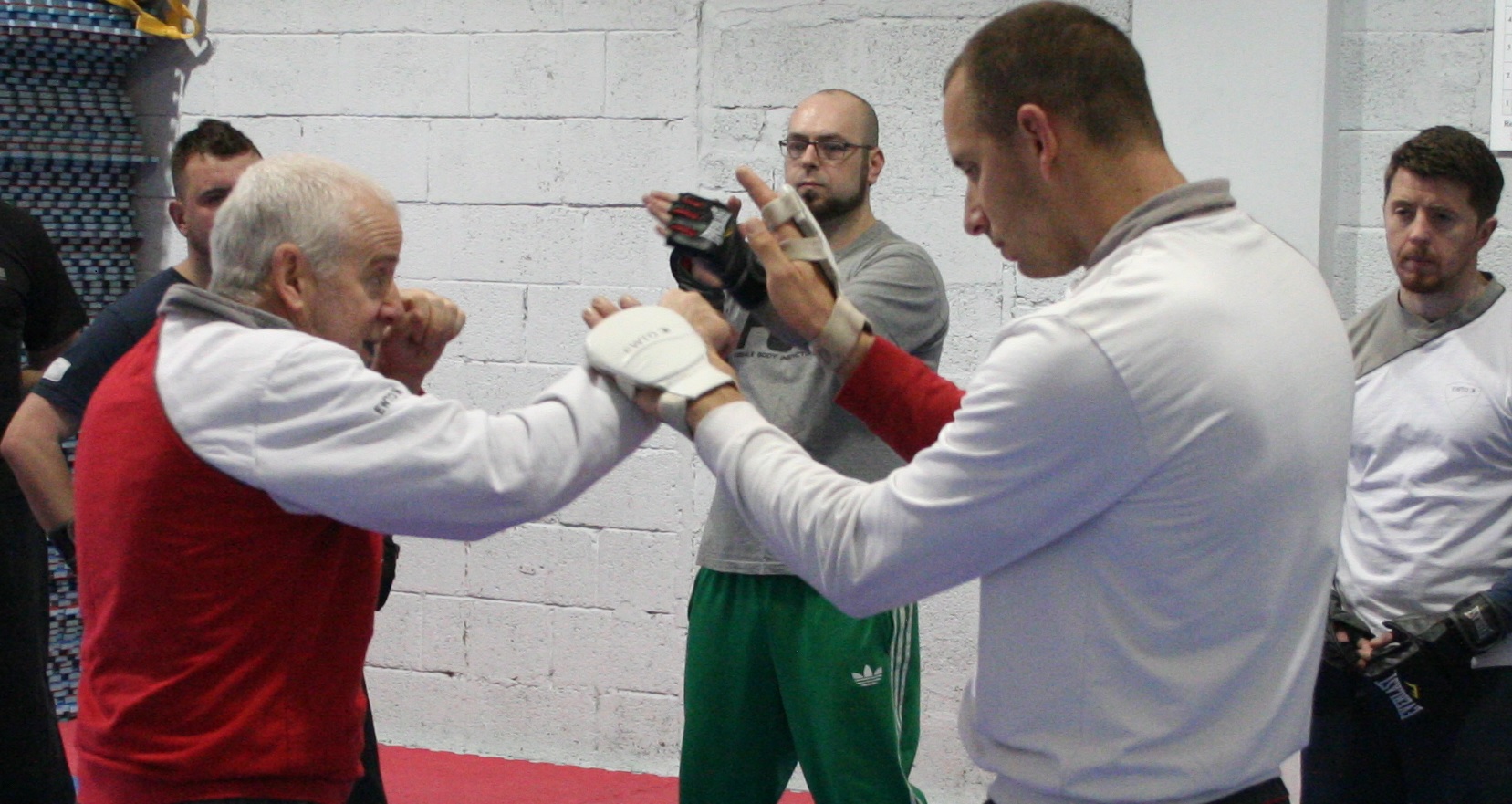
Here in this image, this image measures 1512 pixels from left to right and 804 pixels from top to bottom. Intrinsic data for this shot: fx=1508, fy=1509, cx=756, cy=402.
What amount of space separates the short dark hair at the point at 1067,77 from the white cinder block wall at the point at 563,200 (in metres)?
2.13

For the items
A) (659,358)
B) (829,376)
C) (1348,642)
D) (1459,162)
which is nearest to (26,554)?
Result: (829,376)

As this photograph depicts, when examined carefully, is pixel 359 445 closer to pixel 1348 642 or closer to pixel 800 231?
pixel 800 231

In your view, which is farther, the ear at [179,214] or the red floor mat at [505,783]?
the red floor mat at [505,783]

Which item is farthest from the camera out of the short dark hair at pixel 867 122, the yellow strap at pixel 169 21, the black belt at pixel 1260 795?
the yellow strap at pixel 169 21

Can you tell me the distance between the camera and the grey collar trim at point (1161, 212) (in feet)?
4.56

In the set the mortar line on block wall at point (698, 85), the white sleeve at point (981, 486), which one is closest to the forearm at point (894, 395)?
the white sleeve at point (981, 486)

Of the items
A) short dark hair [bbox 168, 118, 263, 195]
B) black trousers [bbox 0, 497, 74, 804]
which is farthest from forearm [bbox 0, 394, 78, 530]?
short dark hair [bbox 168, 118, 263, 195]

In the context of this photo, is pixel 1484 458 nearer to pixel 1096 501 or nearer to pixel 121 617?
pixel 1096 501

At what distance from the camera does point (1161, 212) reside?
1.39 m

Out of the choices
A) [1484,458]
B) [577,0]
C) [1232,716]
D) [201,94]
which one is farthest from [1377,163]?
[201,94]

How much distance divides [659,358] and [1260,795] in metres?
0.72

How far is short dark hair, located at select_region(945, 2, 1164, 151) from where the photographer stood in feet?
4.59

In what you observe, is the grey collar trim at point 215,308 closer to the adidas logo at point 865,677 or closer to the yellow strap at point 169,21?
the adidas logo at point 865,677

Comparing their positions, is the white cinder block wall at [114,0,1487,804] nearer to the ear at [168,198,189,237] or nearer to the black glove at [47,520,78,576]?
the ear at [168,198,189,237]
